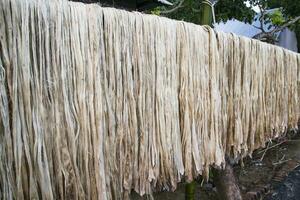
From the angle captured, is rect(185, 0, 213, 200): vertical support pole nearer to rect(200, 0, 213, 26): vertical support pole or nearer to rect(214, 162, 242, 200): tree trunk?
rect(200, 0, 213, 26): vertical support pole

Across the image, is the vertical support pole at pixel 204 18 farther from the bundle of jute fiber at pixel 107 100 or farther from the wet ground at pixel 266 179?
the wet ground at pixel 266 179

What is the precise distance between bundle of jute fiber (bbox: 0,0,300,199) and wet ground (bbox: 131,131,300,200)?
2.17 meters

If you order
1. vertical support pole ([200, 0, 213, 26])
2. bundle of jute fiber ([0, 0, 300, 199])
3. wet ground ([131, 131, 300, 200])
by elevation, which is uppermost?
vertical support pole ([200, 0, 213, 26])

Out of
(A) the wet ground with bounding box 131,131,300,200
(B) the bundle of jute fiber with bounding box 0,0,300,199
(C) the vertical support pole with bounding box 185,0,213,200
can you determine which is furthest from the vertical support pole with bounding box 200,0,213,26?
(A) the wet ground with bounding box 131,131,300,200

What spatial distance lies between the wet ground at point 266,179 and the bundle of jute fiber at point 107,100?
7.13 feet

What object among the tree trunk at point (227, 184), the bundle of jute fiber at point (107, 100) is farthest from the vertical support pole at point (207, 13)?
the tree trunk at point (227, 184)

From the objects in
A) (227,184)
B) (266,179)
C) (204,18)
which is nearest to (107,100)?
(204,18)

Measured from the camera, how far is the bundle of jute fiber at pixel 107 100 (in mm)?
1487

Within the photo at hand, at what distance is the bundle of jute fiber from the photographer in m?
1.49

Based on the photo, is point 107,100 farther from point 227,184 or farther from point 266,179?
point 266,179

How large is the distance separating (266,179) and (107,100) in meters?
4.44

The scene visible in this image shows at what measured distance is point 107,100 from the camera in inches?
70.2

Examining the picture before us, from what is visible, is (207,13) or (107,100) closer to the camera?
(107,100)

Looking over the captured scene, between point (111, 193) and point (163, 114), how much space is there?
56cm
